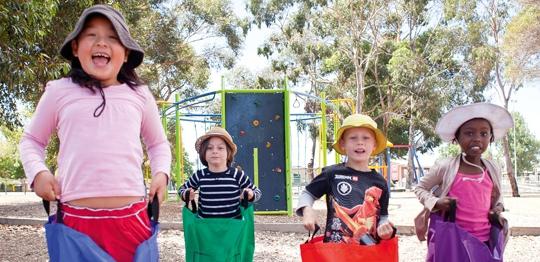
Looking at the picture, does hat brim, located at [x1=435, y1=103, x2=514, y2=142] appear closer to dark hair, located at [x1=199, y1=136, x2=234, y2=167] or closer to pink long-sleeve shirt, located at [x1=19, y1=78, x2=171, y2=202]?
dark hair, located at [x1=199, y1=136, x2=234, y2=167]

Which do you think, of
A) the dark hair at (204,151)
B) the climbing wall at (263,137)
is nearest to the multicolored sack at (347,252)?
the dark hair at (204,151)

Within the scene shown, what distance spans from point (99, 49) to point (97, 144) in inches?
14.4

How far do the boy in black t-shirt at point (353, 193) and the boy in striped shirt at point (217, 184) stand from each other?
0.98 meters

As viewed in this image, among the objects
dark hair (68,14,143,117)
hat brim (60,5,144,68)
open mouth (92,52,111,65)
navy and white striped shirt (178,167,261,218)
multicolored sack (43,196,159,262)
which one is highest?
hat brim (60,5,144,68)

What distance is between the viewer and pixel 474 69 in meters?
26.8

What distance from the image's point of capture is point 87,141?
2.19 m

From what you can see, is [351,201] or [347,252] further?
[351,201]

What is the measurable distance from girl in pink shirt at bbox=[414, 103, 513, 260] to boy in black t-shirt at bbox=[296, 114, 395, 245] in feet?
1.00

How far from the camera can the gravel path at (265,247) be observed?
621cm

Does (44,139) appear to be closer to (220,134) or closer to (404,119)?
(220,134)

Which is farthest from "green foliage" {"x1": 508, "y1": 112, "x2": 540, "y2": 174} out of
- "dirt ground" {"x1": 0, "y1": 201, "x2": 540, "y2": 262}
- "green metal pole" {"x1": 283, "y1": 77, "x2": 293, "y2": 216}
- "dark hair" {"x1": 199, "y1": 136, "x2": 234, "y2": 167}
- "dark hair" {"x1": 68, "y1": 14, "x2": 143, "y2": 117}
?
"dark hair" {"x1": 68, "y1": 14, "x2": 143, "y2": 117}

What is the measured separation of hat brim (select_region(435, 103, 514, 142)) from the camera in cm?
341

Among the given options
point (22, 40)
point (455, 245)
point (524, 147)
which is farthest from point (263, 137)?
point (524, 147)

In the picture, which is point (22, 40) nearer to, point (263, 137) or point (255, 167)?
point (255, 167)
